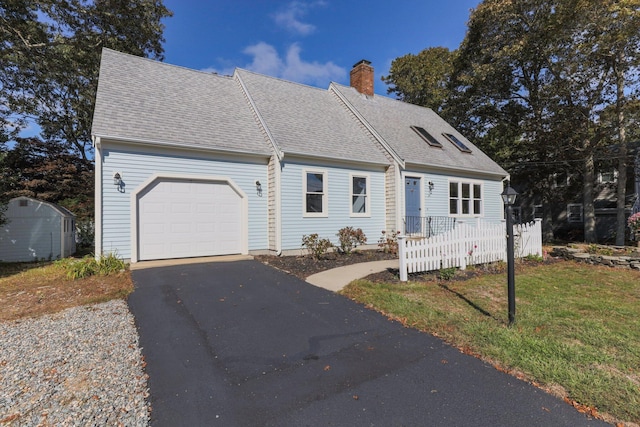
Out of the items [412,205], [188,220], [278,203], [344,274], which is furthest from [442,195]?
[188,220]

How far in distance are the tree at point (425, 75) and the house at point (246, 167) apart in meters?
11.4

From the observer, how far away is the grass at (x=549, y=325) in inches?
111

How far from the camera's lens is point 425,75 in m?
24.8

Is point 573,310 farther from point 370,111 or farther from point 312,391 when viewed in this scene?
point 370,111

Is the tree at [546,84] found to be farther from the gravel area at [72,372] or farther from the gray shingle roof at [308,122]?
the gravel area at [72,372]

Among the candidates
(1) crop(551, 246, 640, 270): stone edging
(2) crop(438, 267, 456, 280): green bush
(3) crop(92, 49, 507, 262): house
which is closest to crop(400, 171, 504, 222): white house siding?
→ (3) crop(92, 49, 507, 262): house

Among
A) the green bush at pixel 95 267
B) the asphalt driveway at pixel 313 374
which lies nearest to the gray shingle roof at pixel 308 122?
the green bush at pixel 95 267

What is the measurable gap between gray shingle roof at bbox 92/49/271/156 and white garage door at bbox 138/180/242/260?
49.9 inches

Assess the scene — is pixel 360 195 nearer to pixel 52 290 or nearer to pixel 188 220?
pixel 188 220

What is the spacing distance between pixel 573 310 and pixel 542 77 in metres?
17.8

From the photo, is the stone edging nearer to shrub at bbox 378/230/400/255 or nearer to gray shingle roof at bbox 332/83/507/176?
gray shingle roof at bbox 332/83/507/176

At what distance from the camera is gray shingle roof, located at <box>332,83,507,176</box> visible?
41.3 ft

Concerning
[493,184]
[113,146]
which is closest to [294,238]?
[113,146]

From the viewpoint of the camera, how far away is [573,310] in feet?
16.3
